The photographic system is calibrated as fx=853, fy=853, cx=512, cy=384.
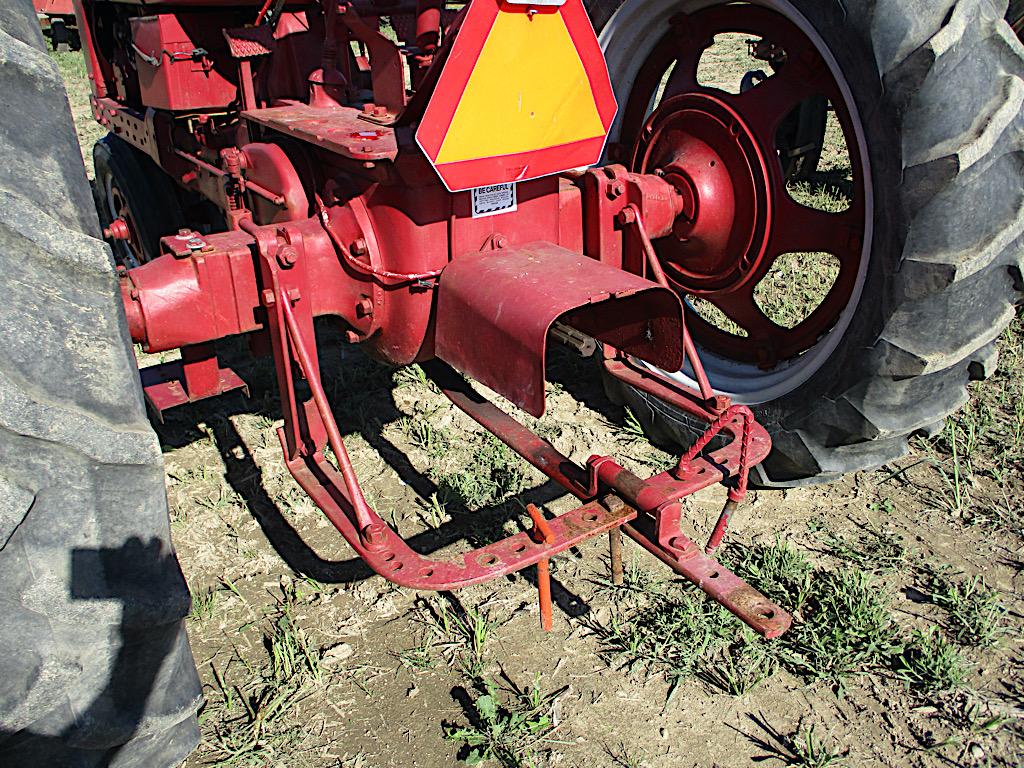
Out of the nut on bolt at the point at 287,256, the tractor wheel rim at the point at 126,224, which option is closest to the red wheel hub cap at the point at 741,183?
the nut on bolt at the point at 287,256

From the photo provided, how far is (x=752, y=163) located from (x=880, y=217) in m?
0.58

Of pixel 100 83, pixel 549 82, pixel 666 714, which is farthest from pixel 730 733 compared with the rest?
pixel 100 83

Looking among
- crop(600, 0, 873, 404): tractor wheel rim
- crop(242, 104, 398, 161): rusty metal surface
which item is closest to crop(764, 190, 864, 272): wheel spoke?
crop(600, 0, 873, 404): tractor wheel rim

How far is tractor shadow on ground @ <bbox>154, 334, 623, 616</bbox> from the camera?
8.80 ft

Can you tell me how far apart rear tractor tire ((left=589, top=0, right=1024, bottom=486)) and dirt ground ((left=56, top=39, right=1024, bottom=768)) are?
1.19 ft

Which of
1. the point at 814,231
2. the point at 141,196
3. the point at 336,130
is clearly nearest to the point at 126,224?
the point at 141,196

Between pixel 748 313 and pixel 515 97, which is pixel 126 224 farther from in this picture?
pixel 748 313

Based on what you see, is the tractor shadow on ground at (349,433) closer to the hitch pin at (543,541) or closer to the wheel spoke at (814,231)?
the hitch pin at (543,541)

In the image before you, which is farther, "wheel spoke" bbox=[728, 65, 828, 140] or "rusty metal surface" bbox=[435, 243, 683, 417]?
"wheel spoke" bbox=[728, 65, 828, 140]

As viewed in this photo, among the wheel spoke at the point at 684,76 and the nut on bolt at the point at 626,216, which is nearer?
the nut on bolt at the point at 626,216

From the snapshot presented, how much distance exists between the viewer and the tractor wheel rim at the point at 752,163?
2498 millimetres

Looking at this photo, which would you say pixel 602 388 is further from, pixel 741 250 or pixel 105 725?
pixel 105 725

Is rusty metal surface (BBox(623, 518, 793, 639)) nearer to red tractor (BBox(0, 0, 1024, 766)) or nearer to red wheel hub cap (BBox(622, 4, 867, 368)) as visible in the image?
red tractor (BBox(0, 0, 1024, 766))

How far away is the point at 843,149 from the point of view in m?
6.16
